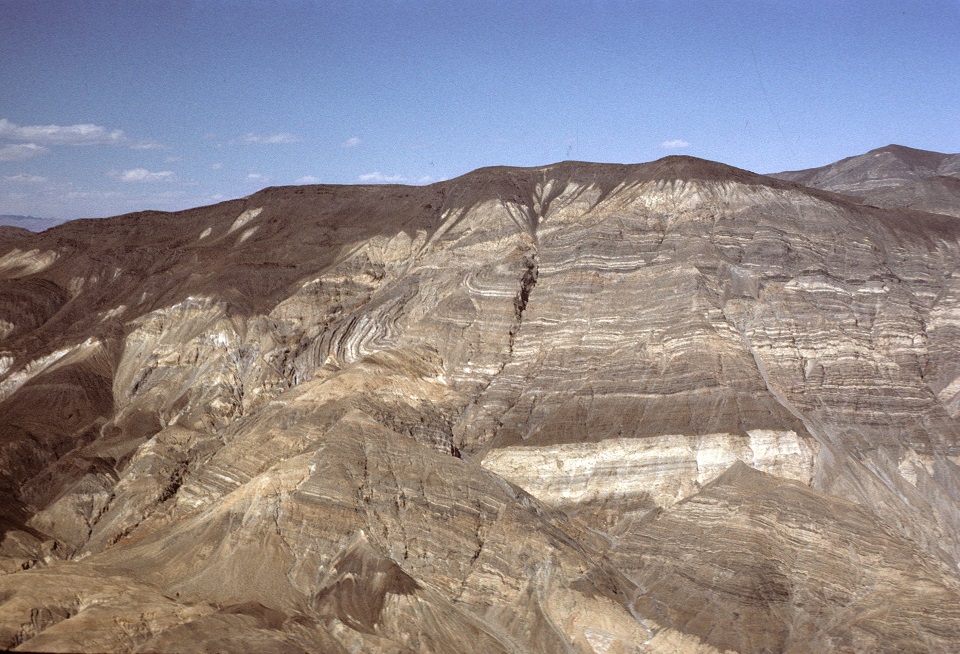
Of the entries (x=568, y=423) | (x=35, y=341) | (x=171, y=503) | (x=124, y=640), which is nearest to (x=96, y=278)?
(x=35, y=341)

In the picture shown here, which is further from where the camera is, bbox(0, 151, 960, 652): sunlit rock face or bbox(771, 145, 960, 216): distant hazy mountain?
bbox(771, 145, 960, 216): distant hazy mountain

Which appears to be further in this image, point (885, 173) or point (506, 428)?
point (885, 173)

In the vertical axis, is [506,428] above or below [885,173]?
below

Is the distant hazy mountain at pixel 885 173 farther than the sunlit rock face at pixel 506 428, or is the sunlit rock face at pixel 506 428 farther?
the distant hazy mountain at pixel 885 173

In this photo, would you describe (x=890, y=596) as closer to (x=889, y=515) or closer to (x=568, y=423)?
(x=889, y=515)

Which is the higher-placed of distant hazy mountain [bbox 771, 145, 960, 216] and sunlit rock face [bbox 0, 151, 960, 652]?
distant hazy mountain [bbox 771, 145, 960, 216]

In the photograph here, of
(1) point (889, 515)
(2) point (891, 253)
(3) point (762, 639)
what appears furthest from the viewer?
(2) point (891, 253)

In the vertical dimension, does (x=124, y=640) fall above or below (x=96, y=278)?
below

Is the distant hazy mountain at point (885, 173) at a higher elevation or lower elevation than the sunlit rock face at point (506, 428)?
higher
